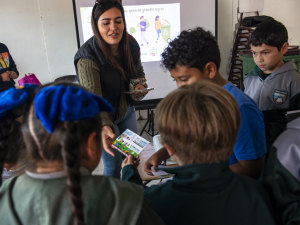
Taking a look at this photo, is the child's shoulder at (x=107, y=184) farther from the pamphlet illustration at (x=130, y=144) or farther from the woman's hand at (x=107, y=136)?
the woman's hand at (x=107, y=136)

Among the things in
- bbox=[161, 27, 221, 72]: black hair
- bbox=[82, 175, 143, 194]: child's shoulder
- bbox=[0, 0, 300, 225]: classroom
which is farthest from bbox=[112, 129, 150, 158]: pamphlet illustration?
bbox=[82, 175, 143, 194]: child's shoulder

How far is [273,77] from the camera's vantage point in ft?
5.59

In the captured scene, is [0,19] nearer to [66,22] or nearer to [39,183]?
[66,22]

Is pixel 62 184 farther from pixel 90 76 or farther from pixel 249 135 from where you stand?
pixel 90 76

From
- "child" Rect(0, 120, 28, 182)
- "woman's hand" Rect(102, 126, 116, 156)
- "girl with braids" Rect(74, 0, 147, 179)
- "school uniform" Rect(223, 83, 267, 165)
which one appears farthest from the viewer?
"girl with braids" Rect(74, 0, 147, 179)

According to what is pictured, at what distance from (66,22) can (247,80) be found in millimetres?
2892

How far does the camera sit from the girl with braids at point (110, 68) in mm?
1574

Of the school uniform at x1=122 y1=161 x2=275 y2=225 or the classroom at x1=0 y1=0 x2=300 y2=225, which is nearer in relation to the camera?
the classroom at x1=0 y1=0 x2=300 y2=225

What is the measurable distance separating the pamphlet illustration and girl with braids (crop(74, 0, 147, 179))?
85mm

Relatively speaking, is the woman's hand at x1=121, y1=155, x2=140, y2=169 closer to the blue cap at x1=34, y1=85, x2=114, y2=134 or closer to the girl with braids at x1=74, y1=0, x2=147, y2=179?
the girl with braids at x1=74, y1=0, x2=147, y2=179

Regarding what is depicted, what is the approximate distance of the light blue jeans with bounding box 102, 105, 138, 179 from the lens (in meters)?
1.69

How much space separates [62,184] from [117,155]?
115 cm

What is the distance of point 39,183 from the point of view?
553 mm

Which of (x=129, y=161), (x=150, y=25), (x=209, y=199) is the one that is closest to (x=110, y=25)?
(x=129, y=161)
